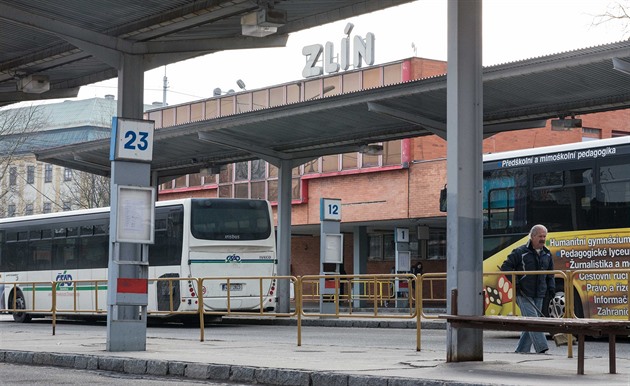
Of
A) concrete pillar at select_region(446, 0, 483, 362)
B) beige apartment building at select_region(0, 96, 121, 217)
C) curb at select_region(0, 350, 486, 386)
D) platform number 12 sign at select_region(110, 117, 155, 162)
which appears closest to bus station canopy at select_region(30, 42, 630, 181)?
concrete pillar at select_region(446, 0, 483, 362)

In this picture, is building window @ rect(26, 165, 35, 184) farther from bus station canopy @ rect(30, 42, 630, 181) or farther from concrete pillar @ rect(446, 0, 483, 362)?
concrete pillar @ rect(446, 0, 483, 362)

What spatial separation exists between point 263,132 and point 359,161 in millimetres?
15342

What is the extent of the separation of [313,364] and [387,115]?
12.1 meters

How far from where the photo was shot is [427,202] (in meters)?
39.8

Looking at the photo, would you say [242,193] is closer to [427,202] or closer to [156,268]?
[427,202]

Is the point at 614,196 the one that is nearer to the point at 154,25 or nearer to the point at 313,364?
the point at 313,364

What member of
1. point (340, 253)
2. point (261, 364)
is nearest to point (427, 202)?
point (340, 253)

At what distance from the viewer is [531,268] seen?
54.2 feet

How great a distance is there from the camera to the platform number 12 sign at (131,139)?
1686 cm

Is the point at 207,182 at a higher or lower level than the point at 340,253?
higher

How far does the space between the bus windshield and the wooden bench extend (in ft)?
51.8

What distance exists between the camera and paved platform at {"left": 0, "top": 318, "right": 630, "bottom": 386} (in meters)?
11.7

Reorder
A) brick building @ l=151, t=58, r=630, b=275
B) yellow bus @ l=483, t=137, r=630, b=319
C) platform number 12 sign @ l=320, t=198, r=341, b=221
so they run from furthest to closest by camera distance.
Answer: brick building @ l=151, t=58, r=630, b=275
platform number 12 sign @ l=320, t=198, r=341, b=221
yellow bus @ l=483, t=137, r=630, b=319

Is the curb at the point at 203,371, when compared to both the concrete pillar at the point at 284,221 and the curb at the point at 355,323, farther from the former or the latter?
the concrete pillar at the point at 284,221
